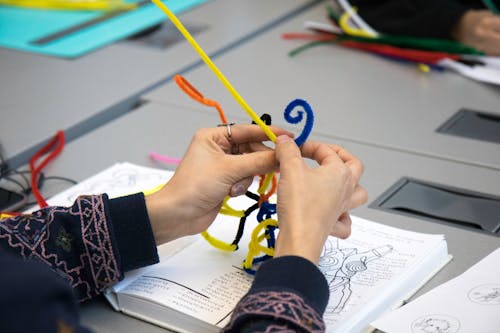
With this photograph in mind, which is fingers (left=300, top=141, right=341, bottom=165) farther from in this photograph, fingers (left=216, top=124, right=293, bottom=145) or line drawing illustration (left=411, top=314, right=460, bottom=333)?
line drawing illustration (left=411, top=314, right=460, bottom=333)

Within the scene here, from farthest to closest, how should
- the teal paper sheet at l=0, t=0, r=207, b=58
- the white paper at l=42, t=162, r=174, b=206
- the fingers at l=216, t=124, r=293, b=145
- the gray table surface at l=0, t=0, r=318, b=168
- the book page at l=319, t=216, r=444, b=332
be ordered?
1. the teal paper sheet at l=0, t=0, r=207, b=58
2. the gray table surface at l=0, t=0, r=318, b=168
3. the white paper at l=42, t=162, r=174, b=206
4. the fingers at l=216, t=124, r=293, b=145
5. the book page at l=319, t=216, r=444, b=332

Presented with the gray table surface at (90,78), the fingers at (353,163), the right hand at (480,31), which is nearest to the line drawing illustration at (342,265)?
the fingers at (353,163)

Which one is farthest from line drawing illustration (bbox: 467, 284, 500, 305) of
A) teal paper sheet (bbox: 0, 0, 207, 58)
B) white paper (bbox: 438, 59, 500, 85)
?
teal paper sheet (bbox: 0, 0, 207, 58)

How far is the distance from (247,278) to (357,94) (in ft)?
2.16

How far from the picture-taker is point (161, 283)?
2.96 ft

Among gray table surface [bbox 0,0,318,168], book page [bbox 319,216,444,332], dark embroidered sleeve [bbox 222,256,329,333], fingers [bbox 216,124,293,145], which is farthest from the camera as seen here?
gray table surface [bbox 0,0,318,168]

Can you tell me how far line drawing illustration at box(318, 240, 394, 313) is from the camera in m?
0.86

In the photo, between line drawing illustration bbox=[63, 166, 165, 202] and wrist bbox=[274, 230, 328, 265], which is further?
line drawing illustration bbox=[63, 166, 165, 202]

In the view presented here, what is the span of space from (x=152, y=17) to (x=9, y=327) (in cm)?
146

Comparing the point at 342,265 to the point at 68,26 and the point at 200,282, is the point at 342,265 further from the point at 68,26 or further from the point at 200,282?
the point at 68,26

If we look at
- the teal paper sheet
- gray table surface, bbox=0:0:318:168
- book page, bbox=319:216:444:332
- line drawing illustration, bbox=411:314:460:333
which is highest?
the teal paper sheet

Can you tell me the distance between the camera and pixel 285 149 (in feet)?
2.78

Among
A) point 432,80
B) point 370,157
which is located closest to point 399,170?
point 370,157

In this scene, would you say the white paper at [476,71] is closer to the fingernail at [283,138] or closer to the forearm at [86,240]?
the fingernail at [283,138]
